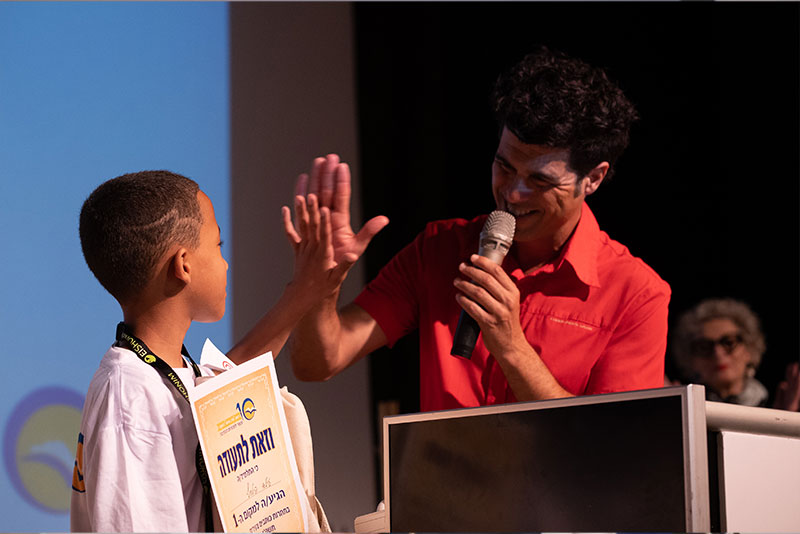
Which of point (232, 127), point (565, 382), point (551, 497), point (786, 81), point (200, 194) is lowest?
point (551, 497)

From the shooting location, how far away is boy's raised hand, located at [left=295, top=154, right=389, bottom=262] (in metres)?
1.50

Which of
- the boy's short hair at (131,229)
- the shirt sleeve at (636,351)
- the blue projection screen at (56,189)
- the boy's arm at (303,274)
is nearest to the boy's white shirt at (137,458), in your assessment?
the boy's short hair at (131,229)

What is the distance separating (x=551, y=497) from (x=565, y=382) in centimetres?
81

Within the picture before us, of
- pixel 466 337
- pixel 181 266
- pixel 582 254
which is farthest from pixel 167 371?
pixel 582 254

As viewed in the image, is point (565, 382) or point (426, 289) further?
point (426, 289)

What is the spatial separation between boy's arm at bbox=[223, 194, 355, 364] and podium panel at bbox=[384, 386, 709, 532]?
0.40 metres

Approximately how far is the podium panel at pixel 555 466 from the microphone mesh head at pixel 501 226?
64 centimetres

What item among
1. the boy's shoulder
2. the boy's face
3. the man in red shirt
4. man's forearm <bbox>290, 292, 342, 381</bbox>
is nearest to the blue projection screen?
man's forearm <bbox>290, 292, 342, 381</bbox>

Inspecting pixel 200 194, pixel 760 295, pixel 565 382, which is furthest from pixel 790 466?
pixel 760 295

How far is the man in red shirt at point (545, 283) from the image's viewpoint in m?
1.81

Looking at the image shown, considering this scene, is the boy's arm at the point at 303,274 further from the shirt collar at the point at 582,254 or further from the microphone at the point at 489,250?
the shirt collar at the point at 582,254

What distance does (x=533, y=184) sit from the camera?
187 cm

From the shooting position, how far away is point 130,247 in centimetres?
125

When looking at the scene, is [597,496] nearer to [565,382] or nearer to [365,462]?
[565,382]
